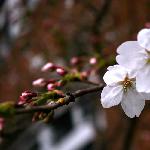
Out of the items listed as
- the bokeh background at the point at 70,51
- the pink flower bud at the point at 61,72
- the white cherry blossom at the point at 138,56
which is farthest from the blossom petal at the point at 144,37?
the bokeh background at the point at 70,51

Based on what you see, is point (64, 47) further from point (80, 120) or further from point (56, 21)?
point (80, 120)

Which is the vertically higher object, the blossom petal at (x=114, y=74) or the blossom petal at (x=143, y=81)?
the blossom petal at (x=114, y=74)

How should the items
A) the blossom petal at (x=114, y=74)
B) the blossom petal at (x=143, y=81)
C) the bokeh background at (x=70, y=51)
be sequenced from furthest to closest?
the bokeh background at (x=70, y=51) < the blossom petal at (x=114, y=74) < the blossom petal at (x=143, y=81)

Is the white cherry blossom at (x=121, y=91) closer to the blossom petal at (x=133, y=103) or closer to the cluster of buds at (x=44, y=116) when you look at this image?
the blossom petal at (x=133, y=103)

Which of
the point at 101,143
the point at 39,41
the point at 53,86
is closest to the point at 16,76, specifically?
the point at 39,41

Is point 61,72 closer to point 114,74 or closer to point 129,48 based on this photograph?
point 114,74

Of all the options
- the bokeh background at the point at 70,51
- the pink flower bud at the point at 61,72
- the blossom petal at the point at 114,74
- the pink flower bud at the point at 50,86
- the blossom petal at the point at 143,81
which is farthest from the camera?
the bokeh background at the point at 70,51
